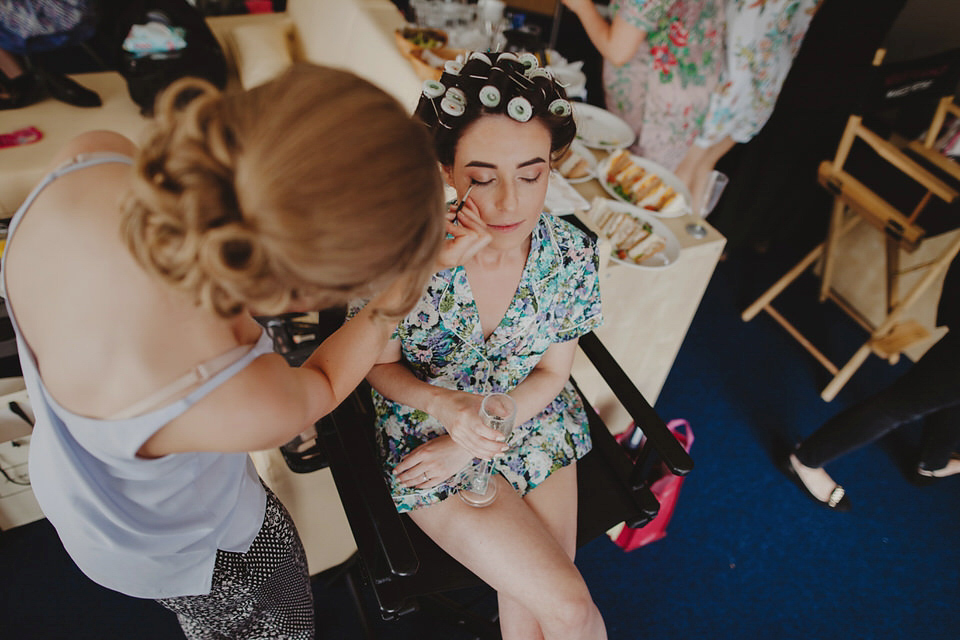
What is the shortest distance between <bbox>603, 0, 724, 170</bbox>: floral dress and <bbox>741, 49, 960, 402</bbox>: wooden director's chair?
2.16 ft

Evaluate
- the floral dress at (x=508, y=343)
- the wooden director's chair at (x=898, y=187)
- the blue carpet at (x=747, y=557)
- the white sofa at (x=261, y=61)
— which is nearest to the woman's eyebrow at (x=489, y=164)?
the floral dress at (x=508, y=343)

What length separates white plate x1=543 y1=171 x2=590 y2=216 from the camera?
1.68 metres

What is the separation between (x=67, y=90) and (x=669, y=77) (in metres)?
2.84

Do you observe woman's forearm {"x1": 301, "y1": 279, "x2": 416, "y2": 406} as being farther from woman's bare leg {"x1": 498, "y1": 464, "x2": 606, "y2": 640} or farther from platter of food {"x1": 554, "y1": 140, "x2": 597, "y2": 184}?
platter of food {"x1": 554, "y1": 140, "x2": 597, "y2": 184}

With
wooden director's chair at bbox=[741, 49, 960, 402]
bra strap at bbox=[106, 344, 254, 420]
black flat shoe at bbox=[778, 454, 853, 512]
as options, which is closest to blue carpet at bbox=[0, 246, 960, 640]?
black flat shoe at bbox=[778, 454, 853, 512]

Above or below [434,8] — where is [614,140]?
below

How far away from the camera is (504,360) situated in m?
1.42

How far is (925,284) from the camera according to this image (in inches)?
97.1

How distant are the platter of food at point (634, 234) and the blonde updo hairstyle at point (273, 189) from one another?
1130 millimetres

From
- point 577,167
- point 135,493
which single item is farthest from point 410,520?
point 577,167

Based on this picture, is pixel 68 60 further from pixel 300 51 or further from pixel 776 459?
pixel 776 459

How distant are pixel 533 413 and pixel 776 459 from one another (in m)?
1.62

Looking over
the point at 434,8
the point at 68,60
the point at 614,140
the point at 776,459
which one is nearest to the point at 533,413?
the point at 614,140

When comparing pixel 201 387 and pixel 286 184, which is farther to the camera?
pixel 201 387
